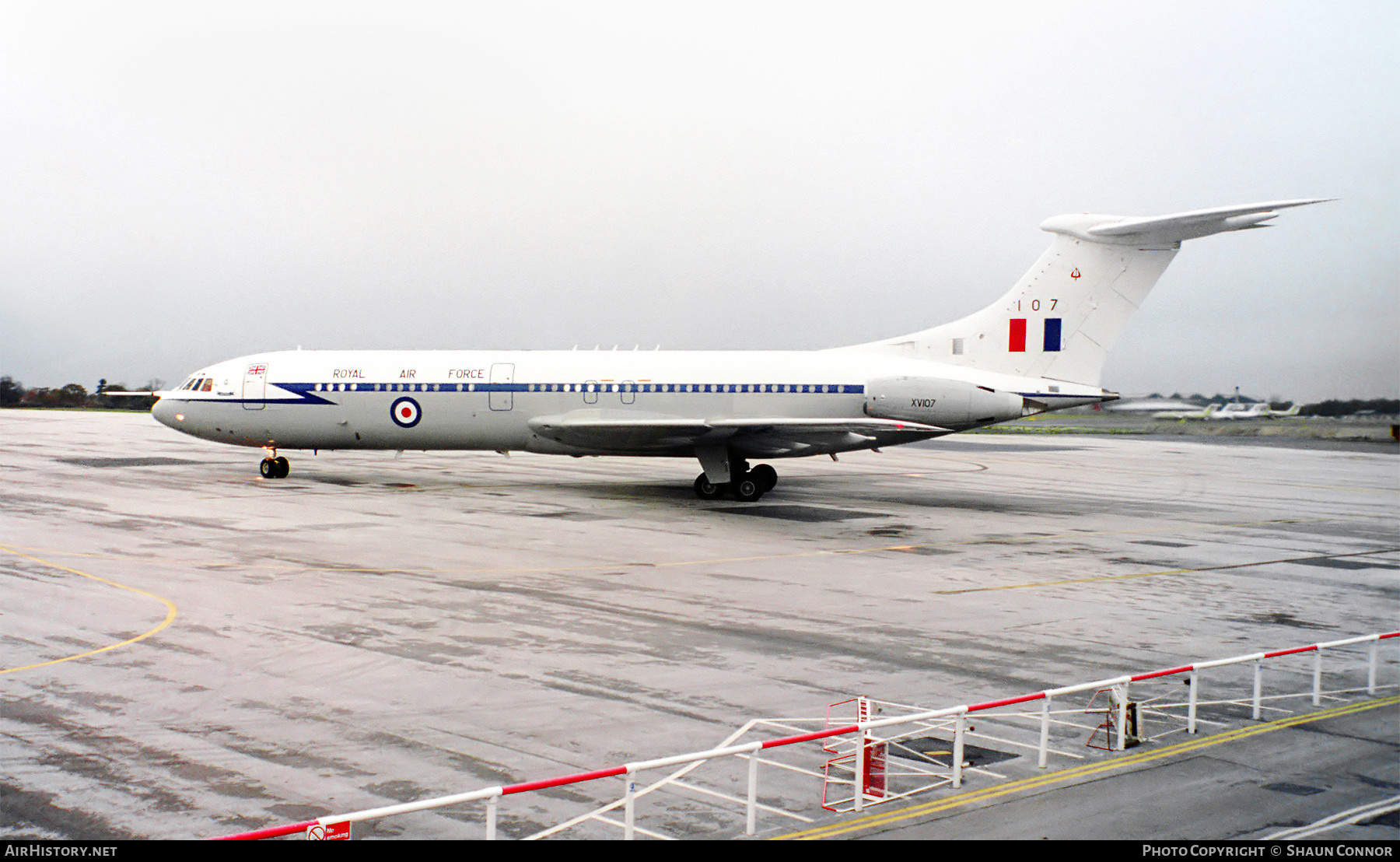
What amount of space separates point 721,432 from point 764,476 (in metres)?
2.88

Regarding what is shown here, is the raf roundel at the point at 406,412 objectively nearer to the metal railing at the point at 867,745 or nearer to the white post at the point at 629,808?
the metal railing at the point at 867,745

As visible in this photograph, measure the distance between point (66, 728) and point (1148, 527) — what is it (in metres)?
24.3

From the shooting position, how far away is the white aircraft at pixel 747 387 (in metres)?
28.4

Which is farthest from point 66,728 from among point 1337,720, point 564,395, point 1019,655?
point 564,395

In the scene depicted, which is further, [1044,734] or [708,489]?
[708,489]

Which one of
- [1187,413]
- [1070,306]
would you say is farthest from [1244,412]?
[1070,306]

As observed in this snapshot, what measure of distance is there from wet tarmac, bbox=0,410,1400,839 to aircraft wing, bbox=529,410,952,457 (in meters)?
1.73

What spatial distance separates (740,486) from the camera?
29.4m

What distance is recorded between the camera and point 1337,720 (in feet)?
32.7

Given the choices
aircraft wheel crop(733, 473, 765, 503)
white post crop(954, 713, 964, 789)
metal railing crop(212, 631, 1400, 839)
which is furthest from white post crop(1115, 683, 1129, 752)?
aircraft wheel crop(733, 473, 765, 503)

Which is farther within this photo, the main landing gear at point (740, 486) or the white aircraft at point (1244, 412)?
the white aircraft at point (1244, 412)

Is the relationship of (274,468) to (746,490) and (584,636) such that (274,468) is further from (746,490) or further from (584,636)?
(584,636)

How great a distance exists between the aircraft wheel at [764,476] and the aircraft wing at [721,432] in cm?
100

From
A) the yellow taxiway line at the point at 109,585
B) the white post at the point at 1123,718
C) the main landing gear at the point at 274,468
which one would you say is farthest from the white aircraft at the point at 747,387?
the white post at the point at 1123,718
